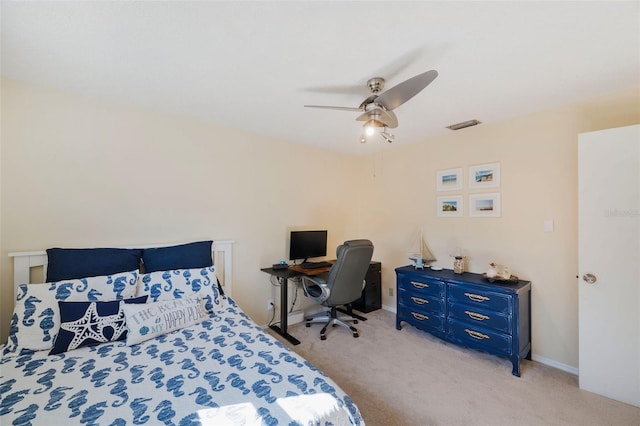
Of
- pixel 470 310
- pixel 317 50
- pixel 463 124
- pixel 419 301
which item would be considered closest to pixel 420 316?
pixel 419 301

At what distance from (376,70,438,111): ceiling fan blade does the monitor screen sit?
1.97 m

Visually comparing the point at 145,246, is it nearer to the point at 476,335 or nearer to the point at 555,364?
the point at 476,335

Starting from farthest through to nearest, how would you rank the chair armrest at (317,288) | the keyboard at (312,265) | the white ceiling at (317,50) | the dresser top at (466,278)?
the keyboard at (312,265) < the chair armrest at (317,288) < the dresser top at (466,278) < the white ceiling at (317,50)

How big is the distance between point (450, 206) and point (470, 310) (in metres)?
1.23

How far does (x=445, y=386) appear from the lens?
213 cm

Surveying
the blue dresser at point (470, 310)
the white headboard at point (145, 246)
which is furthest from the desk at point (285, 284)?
the blue dresser at point (470, 310)

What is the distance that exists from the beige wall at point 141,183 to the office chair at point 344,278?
2.33ft

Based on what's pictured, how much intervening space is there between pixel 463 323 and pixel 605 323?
1008 millimetres

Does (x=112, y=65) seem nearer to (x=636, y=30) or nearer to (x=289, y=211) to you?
(x=289, y=211)

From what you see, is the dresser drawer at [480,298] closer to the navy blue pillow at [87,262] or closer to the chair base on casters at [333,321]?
the chair base on casters at [333,321]

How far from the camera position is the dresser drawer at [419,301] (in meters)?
2.82

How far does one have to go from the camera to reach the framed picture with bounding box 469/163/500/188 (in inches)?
111

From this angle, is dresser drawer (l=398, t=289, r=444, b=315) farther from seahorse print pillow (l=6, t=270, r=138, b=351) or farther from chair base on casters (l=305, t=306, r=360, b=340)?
seahorse print pillow (l=6, t=270, r=138, b=351)

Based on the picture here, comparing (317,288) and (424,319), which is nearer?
(424,319)
